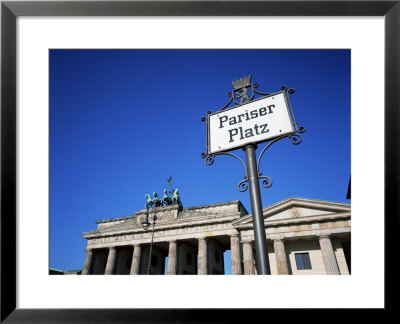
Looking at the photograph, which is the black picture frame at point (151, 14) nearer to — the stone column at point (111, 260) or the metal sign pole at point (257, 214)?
the metal sign pole at point (257, 214)

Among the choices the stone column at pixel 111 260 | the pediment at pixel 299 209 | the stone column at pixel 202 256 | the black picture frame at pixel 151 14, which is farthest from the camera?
the stone column at pixel 111 260

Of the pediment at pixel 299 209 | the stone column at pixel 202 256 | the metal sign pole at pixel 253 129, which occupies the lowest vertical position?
the stone column at pixel 202 256

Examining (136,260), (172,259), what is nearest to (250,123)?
(172,259)

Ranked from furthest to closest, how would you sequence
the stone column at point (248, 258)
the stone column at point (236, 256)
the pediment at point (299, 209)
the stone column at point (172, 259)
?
the stone column at point (172, 259)
the stone column at point (236, 256)
the stone column at point (248, 258)
the pediment at point (299, 209)

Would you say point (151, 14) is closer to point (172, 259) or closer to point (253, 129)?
point (253, 129)

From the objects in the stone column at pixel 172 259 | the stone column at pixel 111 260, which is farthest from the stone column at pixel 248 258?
the stone column at pixel 111 260

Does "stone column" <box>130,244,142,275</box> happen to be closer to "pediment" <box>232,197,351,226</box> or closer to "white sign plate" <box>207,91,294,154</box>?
"pediment" <box>232,197,351,226</box>

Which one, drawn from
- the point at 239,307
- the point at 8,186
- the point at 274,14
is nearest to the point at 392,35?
the point at 274,14

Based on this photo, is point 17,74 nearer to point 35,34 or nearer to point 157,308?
point 35,34
